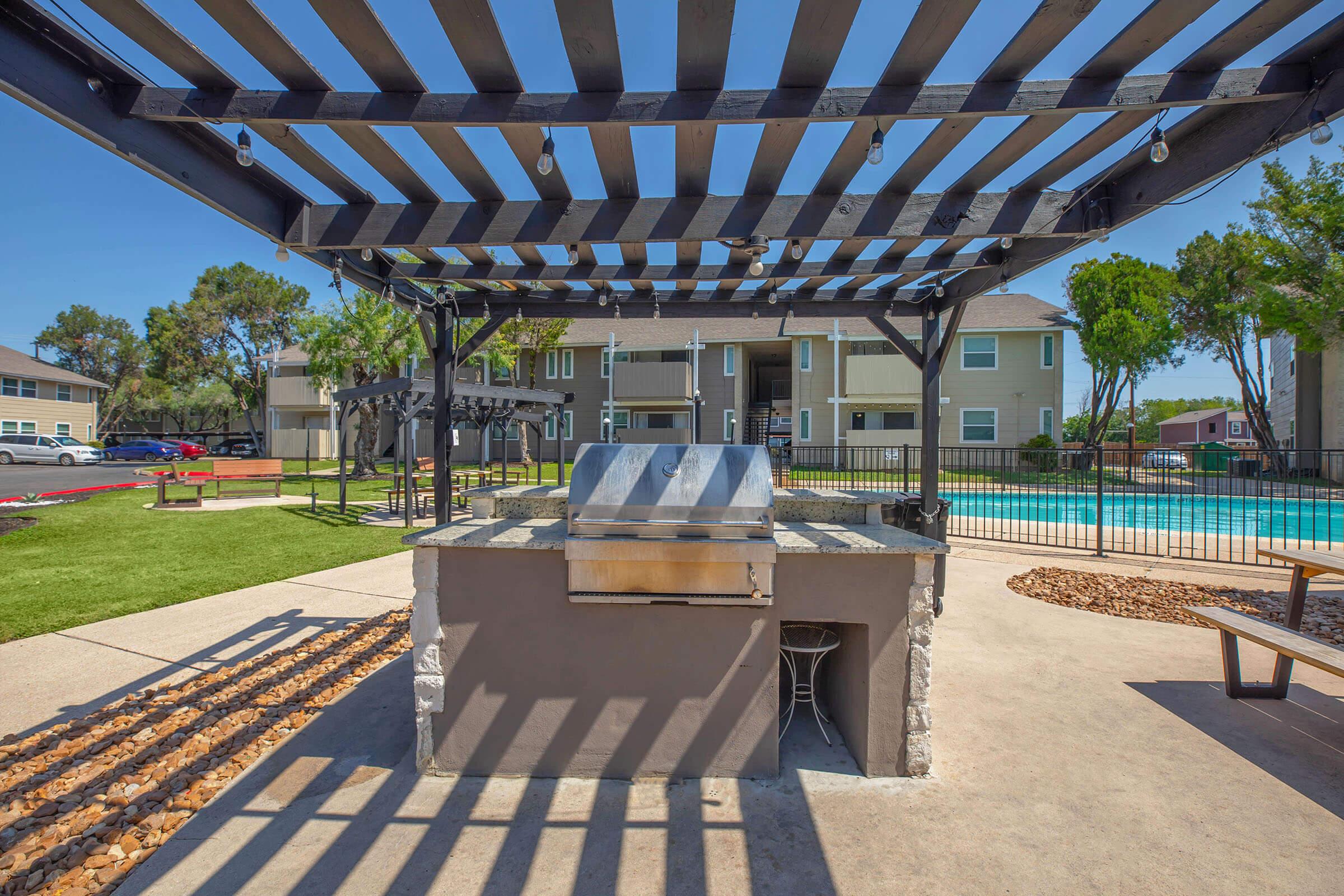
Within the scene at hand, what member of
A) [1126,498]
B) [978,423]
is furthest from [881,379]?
[1126,498]

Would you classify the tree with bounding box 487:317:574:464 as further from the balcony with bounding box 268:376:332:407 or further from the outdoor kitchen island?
the outdoor kitchen island

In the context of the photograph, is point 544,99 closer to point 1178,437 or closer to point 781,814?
point 781,814

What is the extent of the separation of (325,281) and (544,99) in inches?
97.8

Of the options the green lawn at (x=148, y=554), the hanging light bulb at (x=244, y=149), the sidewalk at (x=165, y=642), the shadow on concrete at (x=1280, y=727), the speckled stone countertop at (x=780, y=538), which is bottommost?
the shadow on concrete at (x=1280, y=727)

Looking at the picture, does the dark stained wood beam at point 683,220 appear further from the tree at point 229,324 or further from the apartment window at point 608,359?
the tree at point 229,324

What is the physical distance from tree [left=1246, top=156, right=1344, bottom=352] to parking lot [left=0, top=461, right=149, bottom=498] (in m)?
30.7

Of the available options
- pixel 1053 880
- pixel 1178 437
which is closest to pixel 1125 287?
pixel 1053 880

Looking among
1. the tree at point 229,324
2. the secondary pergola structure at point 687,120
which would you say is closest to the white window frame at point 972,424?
the secondary pergola structure at point 687,120

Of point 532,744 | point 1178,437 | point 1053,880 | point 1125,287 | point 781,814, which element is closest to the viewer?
point 1053,880

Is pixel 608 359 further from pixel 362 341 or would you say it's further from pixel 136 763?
pixel 136 763

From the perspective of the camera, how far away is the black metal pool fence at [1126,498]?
8047mm

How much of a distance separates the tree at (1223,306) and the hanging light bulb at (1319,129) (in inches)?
853

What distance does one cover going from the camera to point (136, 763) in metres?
2.80

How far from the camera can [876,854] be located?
2.18 meters
